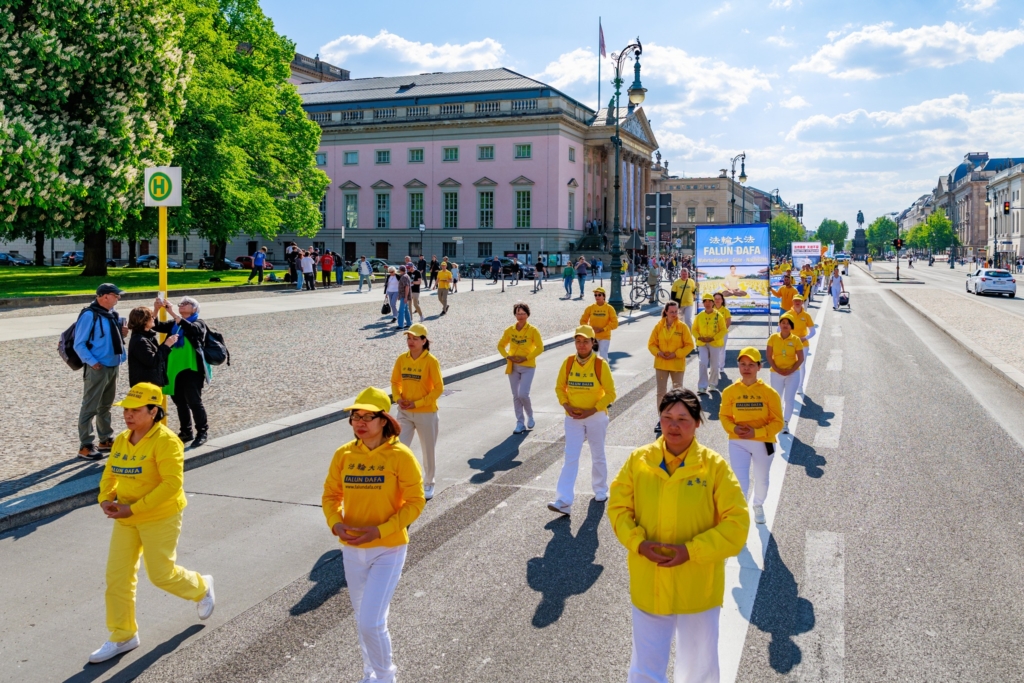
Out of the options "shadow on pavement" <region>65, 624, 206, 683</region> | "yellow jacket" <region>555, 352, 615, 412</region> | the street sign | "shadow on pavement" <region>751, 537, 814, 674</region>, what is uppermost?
the street sign

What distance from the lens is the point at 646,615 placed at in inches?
160

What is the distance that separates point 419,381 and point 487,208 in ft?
236

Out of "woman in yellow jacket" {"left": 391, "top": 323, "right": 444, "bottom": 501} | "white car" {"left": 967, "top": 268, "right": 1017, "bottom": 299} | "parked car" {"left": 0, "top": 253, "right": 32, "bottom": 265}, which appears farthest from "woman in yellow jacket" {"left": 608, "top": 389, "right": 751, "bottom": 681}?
"parked car" {"left": 0, "top": 253, "right": 32, "bottom": 265}

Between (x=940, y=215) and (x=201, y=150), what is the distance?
18014 centimetres

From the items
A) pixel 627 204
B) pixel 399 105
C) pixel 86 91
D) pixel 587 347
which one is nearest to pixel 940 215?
pixel 627 204

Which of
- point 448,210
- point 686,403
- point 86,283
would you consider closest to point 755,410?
point 686,403

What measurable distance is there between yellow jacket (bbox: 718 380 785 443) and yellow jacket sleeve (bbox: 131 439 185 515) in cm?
434

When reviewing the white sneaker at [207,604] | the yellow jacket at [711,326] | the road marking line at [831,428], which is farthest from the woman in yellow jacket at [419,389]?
the yellow jacket at [711,326]

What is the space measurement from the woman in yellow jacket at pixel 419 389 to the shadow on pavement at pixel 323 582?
161 cm

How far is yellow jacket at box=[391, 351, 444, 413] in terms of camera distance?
26.7 ft

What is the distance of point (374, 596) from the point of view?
4543mm

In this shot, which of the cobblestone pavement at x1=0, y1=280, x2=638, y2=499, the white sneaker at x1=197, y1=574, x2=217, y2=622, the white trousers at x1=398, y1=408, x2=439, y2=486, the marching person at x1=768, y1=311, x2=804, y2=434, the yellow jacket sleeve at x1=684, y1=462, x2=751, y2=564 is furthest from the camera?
the marching person at x1=768, y1=311, x2=804, y2=434

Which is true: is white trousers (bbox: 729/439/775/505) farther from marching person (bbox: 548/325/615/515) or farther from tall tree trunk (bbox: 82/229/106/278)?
tall tree trunk (bbox: 82/229/106/278)

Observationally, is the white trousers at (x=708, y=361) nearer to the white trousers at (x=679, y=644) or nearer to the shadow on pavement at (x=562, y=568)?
the shadow on pavement at (x=562, y=568)
